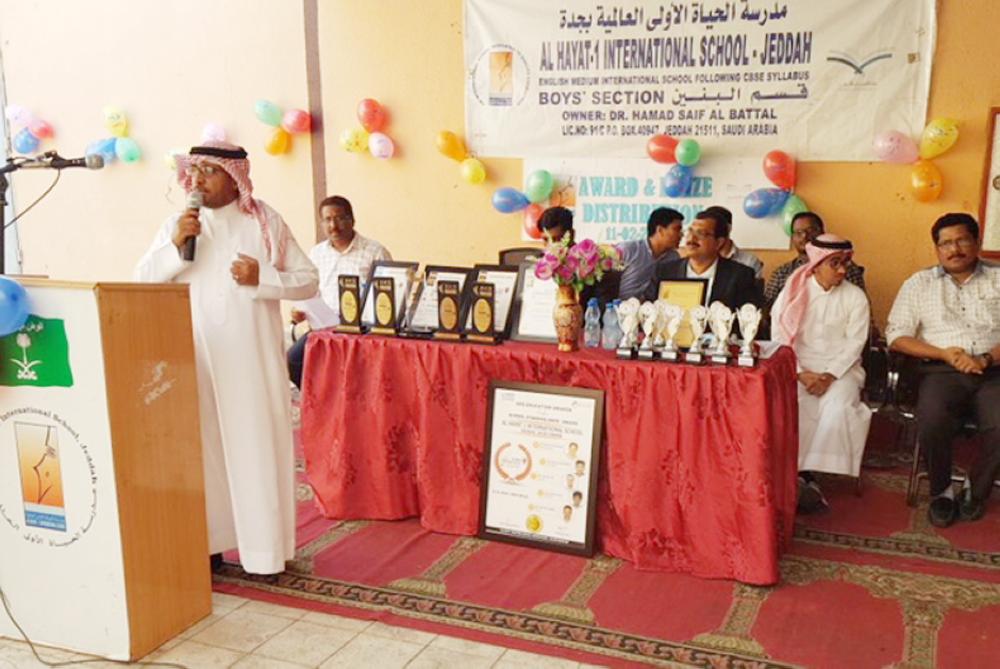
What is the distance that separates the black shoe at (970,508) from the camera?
11.8 feet

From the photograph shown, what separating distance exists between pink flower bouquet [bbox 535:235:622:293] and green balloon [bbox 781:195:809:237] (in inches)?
85.4

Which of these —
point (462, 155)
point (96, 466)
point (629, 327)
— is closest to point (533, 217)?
point (462, 155)

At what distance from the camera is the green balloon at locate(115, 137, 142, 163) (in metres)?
6.86

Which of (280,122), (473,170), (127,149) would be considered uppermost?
(280,122)

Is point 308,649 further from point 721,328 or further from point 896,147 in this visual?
point 896,147

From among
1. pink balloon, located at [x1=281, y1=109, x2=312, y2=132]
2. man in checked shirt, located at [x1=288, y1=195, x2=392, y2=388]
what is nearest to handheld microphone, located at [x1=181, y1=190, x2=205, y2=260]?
man in checked shirt, located at [x1=288, y1=195, x2=392, y2=388]

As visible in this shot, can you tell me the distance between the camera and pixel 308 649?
2568 mm

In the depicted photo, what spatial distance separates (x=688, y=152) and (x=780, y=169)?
0.55 metres

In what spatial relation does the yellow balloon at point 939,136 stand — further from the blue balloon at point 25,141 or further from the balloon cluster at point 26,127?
the blue balloon at point 25,141

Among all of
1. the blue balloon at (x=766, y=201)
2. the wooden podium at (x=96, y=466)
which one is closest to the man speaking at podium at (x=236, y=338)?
the wooden podium at (x=96, y=466)

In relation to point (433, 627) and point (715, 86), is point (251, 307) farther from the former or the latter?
point (715, 86)

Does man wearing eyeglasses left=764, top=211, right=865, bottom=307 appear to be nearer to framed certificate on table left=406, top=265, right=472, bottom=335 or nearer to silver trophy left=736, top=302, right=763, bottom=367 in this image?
silver trophy left=736, top=302, right=763, bottom=367

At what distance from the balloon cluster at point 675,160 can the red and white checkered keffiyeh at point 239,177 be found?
2866mm

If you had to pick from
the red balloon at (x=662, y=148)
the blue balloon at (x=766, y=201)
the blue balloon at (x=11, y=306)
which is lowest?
the blue balloon at (x=11, y=306)
